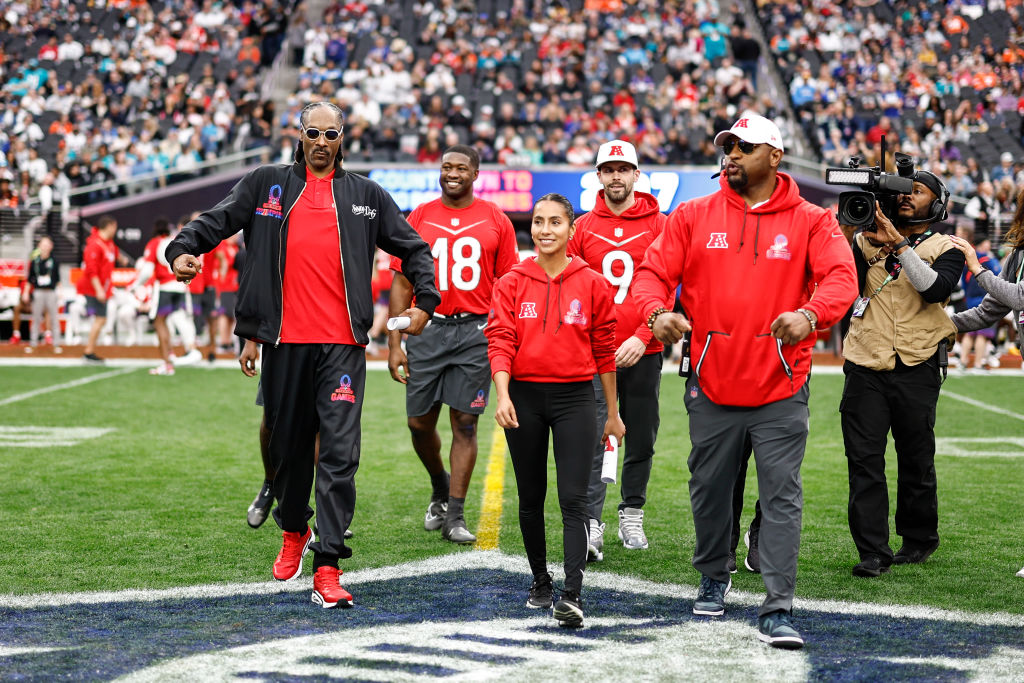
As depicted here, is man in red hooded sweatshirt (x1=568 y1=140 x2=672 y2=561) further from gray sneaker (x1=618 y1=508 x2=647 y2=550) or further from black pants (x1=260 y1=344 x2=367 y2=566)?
black pants (x1=260 y1=344 x2=367 y2=566)

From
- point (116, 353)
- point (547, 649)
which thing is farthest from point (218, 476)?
point (116, 353)

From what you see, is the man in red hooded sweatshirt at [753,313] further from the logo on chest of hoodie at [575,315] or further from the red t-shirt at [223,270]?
the red t-shirt at [223,270]

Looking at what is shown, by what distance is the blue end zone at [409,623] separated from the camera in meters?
4.14

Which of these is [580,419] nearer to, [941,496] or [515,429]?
[515,429]

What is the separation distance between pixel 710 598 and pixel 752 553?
3.51 ft

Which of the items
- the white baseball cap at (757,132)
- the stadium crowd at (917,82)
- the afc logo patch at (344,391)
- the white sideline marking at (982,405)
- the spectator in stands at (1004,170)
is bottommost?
the white sideline marking at (982,405)

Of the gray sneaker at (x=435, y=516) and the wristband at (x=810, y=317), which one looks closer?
the wristband at (x=810, y=317)

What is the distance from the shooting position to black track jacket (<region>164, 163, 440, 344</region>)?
5.25 metres

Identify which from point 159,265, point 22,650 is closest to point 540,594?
point 22,650

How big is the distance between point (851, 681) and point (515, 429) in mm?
1749

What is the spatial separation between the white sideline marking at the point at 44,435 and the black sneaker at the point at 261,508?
377 cm

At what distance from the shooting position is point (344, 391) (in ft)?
17.3

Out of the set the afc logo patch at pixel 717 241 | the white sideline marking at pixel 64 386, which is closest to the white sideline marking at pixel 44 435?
the white sideline marking at pixel 64 386

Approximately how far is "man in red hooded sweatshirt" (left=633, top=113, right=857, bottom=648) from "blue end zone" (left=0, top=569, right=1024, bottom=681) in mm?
330
